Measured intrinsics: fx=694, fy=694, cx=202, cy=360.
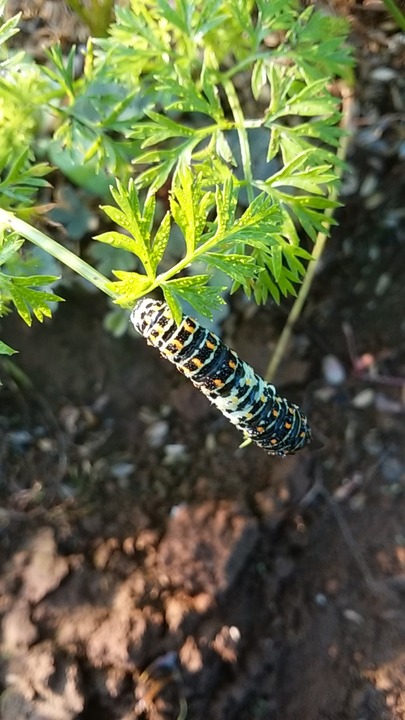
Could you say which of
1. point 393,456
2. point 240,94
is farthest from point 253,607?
point 240,94

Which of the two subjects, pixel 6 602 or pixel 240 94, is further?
pixel 240 94

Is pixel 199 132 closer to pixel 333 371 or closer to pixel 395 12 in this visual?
pixel 395 12

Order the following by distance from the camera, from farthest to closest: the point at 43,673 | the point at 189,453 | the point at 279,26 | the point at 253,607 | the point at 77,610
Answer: the point at 189,453 < the point at 253,607 < the point at 77,610 < the point at 43,673 < the point at 279,26

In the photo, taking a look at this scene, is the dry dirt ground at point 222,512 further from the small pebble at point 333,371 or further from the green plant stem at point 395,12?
the green plant stem at point 395,12

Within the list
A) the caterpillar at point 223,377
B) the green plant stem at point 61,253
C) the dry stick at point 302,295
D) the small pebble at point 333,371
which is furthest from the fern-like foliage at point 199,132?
the small pebble at point 333,371

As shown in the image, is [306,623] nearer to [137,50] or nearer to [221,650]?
[221,650]

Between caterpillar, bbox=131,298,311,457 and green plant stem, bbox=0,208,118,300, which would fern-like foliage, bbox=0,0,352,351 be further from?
caterpillar, bbox=131,298,311,457

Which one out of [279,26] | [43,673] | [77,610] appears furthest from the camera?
[77,610]

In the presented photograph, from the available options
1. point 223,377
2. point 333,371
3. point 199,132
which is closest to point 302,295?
point 333,371
